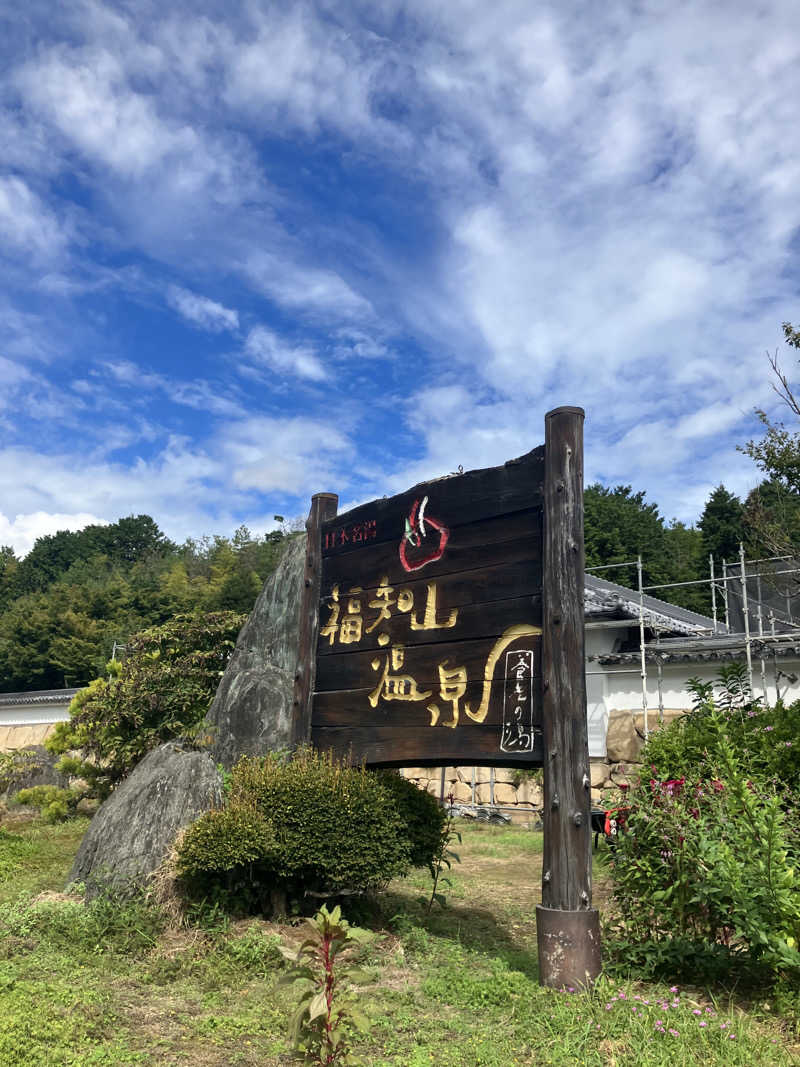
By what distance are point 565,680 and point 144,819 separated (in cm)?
390

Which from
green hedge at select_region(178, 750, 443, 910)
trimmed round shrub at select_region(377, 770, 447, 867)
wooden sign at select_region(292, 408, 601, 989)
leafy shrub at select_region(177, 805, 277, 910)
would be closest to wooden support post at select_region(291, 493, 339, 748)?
wooden sign at select_region(292, 408, 601, 989)

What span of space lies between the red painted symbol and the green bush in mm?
1762

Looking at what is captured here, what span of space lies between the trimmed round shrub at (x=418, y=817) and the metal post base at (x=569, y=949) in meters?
1.75

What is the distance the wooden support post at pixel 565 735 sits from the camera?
5.00 meters

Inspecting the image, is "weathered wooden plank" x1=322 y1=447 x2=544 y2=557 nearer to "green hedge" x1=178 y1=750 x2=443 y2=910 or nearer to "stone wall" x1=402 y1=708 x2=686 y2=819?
"green hedge" x1=178 y1=750 x2=443 y2=910

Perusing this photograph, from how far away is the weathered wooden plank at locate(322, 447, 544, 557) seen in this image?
612 centimetres

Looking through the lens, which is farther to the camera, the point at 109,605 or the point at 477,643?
the point at 109,605

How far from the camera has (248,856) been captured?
243 inches

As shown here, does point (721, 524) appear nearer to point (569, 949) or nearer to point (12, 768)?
point (12, 768)

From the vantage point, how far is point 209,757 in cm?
768

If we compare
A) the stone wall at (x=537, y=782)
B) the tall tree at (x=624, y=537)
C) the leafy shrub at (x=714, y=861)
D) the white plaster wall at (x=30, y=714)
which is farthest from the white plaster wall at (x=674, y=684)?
the white plaster wall at (x=30, y=714)

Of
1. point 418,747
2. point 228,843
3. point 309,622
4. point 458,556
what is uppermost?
point 458,556

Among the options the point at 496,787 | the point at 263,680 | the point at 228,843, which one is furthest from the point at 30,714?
the point at 228,843

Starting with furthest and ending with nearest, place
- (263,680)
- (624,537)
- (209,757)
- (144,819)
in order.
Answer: (624,537) → (263,680) → (209,757) → (144,819)
